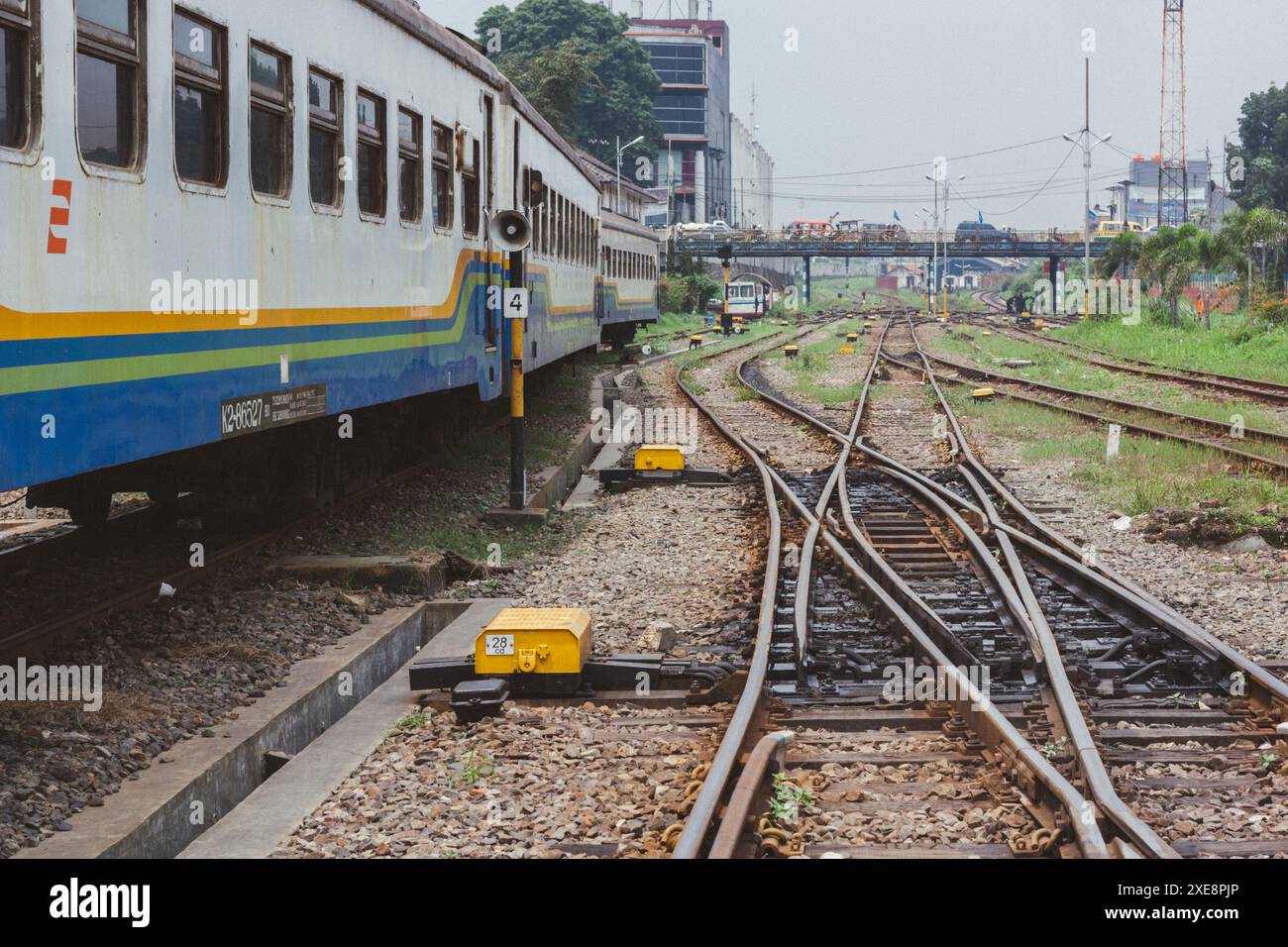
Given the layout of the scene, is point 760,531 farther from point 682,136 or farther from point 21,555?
point 682,136

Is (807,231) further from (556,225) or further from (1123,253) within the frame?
(556,225)

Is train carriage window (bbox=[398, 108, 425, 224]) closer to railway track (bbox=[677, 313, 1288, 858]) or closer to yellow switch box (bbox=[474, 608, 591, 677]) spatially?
railway track (bbox=[677, 313, 1288, 858])

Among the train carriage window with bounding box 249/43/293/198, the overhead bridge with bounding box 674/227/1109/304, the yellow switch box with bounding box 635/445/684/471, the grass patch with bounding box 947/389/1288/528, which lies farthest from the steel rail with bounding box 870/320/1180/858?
the overhead bridge with bounding box 674/227/1109/304

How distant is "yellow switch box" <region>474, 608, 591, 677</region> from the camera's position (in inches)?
281

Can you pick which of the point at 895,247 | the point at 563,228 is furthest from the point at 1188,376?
the point at 895,247

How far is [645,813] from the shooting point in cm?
545

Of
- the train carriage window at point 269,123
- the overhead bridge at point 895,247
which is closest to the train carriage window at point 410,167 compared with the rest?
the train carriage window at point 269,123

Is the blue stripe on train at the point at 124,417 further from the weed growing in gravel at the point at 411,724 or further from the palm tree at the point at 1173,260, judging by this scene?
the palm tree at the point at 1173,260

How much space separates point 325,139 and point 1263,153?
7556cm

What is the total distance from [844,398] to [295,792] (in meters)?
20.7

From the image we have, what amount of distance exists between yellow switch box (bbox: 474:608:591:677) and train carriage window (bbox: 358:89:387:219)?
3.38 meters

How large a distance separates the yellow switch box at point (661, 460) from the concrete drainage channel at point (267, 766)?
7.31 m

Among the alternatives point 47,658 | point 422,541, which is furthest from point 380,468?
point 47,658

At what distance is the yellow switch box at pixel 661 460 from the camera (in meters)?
15.6
